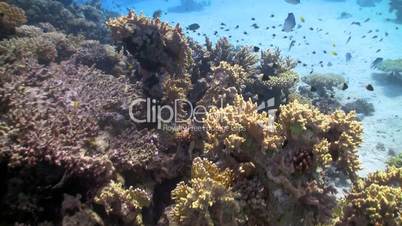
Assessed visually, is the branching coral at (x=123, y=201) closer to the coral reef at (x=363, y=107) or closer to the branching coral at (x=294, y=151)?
the branching coral at (x=294, y=151)

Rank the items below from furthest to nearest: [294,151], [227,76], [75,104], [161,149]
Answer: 1. [227,76]
2. [161,149]
3. [75,104]
4. [294,151]

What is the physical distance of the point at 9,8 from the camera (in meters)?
8.01

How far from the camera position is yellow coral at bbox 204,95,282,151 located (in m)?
4.25

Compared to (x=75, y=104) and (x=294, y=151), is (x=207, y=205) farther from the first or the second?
(x=75, y=104)

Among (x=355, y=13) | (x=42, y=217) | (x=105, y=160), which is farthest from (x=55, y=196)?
(x=355, y=13)

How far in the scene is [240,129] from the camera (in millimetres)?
4387

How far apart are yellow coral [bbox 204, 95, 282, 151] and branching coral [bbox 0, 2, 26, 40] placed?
19.8 ft

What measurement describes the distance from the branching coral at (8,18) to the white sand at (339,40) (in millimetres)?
10270

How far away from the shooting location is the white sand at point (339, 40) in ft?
46.4

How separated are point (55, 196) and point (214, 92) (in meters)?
3.96

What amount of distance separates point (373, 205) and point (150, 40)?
5094mm

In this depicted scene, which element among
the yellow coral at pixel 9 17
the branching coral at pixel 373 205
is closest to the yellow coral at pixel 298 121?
the branching coral at pixel 373 205

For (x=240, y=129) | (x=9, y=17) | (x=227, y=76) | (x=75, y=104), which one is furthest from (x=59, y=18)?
(x=240, y=129)

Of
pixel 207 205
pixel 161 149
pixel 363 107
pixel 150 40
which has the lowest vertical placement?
pixel 207 205
